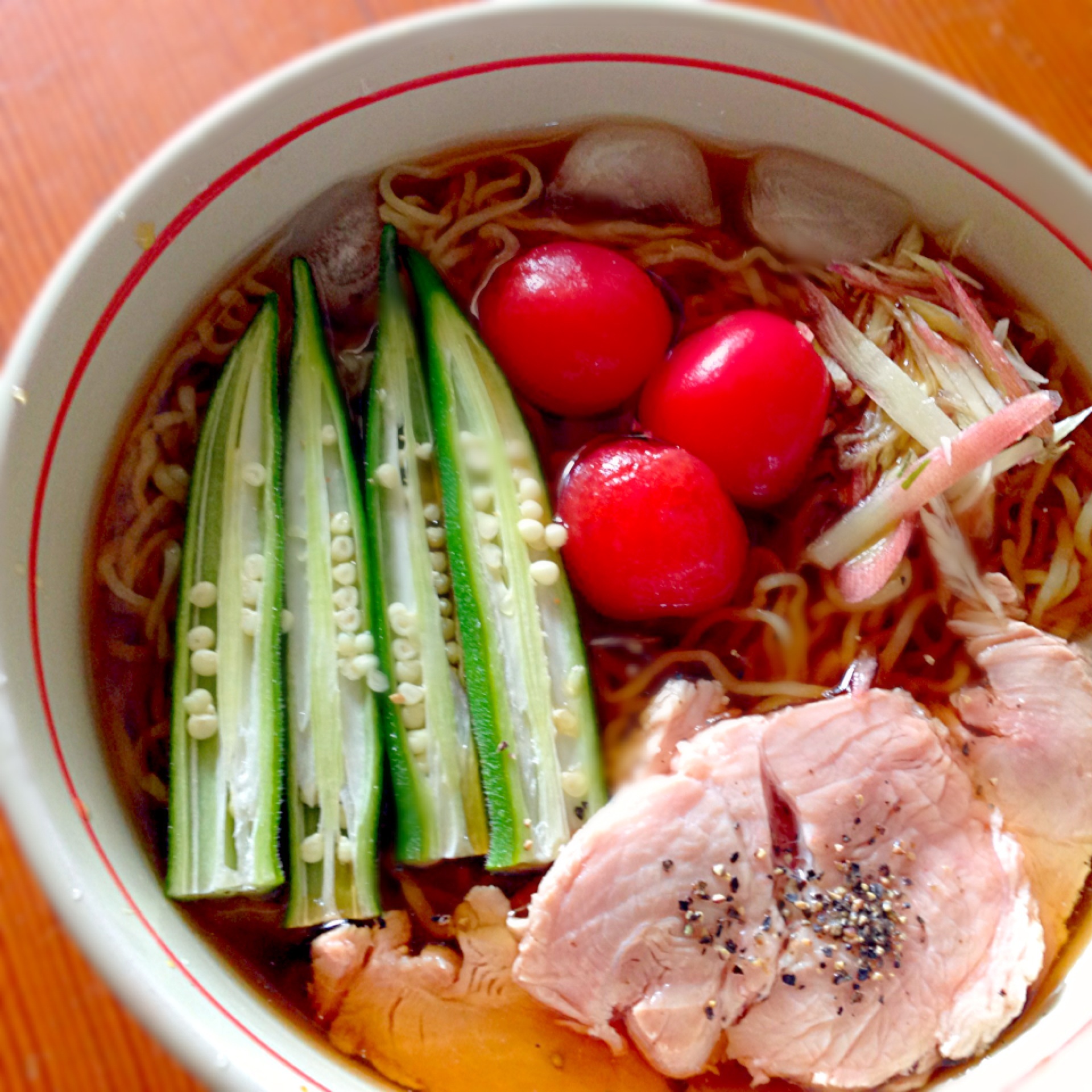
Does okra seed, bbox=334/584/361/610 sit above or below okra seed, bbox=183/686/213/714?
above

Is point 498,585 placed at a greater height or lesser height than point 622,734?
greater

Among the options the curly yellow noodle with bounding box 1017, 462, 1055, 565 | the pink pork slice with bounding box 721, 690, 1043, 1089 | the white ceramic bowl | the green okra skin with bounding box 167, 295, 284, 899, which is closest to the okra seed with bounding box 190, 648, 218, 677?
the green okra skin with bounding box 167, 295, 284, 899

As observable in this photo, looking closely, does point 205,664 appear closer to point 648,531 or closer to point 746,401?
point 648,531

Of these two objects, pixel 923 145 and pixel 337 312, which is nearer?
pixel 923 145

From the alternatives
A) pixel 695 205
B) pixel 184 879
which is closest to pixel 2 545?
pixel 184 879

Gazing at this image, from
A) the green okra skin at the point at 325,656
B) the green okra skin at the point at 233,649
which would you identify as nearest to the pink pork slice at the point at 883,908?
the green okra skin at the point at 325,656

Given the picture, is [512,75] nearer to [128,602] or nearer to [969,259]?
[969,259]

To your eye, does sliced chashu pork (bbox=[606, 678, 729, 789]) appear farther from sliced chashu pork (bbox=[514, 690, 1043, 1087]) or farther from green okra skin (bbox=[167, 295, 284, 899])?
green okra skin (bbox=[167, 295, 284, 899])

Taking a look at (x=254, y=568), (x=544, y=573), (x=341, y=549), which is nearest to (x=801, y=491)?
(x=544, y=573)
